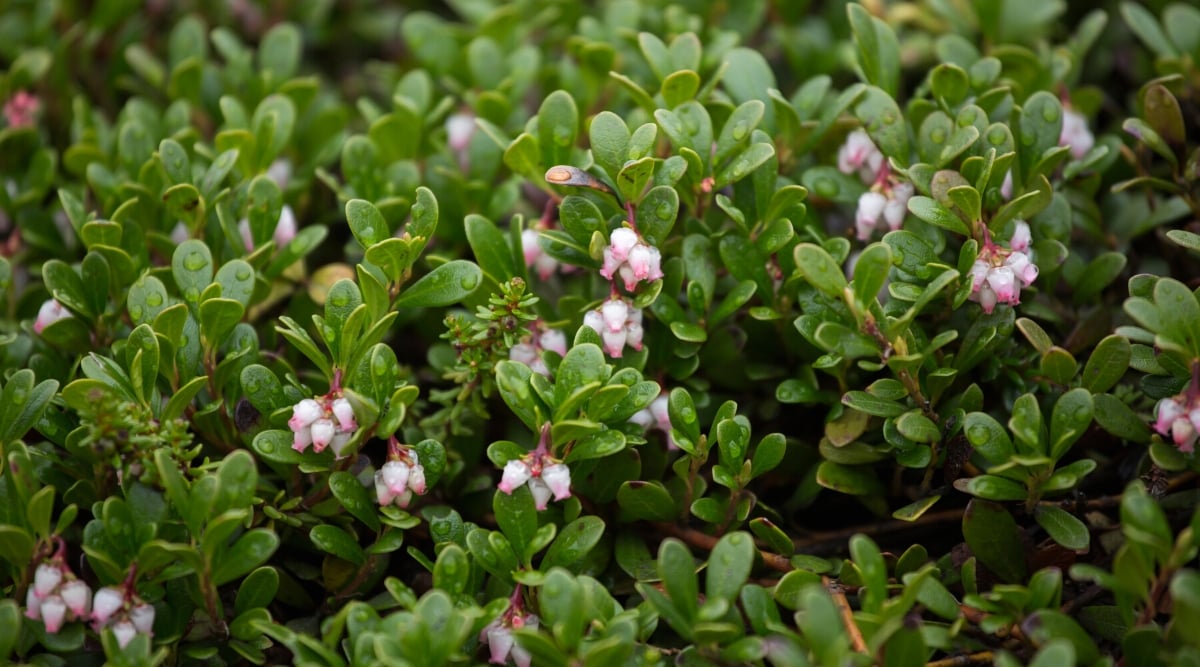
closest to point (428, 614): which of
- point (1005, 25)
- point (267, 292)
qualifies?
point (267, 292)

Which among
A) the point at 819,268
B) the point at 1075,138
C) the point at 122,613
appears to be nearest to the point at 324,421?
the point at 122,613

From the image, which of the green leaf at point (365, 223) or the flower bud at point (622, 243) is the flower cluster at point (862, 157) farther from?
the green leaf at point (365, 223)

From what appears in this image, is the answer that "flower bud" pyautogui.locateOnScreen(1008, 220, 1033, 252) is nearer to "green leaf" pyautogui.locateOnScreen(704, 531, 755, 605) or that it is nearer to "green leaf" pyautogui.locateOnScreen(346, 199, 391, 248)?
"green leaf" pyautogui.locateOnScreen(704, 531, 755, 605)

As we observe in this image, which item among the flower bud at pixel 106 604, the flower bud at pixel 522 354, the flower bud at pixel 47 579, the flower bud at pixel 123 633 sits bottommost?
the flower bud at pixel 123 633

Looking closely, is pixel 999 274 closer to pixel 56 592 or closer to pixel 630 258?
pixel 630 258

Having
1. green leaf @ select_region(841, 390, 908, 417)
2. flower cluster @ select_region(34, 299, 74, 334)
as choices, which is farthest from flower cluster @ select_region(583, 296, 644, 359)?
flower cluster @ select_region(34, 299, 74, 334)

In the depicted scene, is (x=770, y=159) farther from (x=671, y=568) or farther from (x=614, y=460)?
(x=671, y=568)

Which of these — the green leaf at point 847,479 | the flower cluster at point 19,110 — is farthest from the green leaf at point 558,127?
the flower cluster at point 19,110
